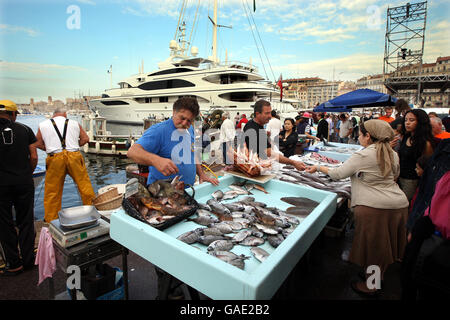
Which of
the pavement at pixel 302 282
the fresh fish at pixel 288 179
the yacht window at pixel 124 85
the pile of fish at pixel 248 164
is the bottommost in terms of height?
the pavement at pixel 302 282

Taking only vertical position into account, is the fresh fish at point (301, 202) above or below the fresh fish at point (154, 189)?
below

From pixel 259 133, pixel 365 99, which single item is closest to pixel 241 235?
pixel 259 133

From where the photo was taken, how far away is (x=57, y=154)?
4375mm

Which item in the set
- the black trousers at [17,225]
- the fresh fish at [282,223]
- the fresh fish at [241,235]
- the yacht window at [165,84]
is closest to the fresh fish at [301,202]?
the fresh fish at [282,223]

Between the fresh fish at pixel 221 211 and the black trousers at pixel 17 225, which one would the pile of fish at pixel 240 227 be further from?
the black trousers at pixel 17 225

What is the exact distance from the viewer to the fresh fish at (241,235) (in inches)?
69.9

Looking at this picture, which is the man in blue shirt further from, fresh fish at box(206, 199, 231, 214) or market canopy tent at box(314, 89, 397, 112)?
market canopy tent at box(314, 89, 397, 112)

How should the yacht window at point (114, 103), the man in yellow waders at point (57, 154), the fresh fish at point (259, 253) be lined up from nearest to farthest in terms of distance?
1. the fresh fish at point (259, 253)
2. the man in yellow waders at point (57, 154)
3. the yacht window at point (114, 103)

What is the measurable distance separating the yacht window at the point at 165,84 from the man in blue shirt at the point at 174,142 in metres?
25.2

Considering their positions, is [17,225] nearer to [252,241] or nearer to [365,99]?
[252,241]

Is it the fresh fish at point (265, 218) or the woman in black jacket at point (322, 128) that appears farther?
the woman in black jacket at point (322, 128)

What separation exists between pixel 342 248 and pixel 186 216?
2831 mm

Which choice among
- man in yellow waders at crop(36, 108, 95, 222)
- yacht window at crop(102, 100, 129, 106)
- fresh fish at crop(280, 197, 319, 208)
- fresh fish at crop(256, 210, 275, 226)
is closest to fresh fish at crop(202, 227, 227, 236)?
fresh fish at crop(256, 210, 275, 226)
